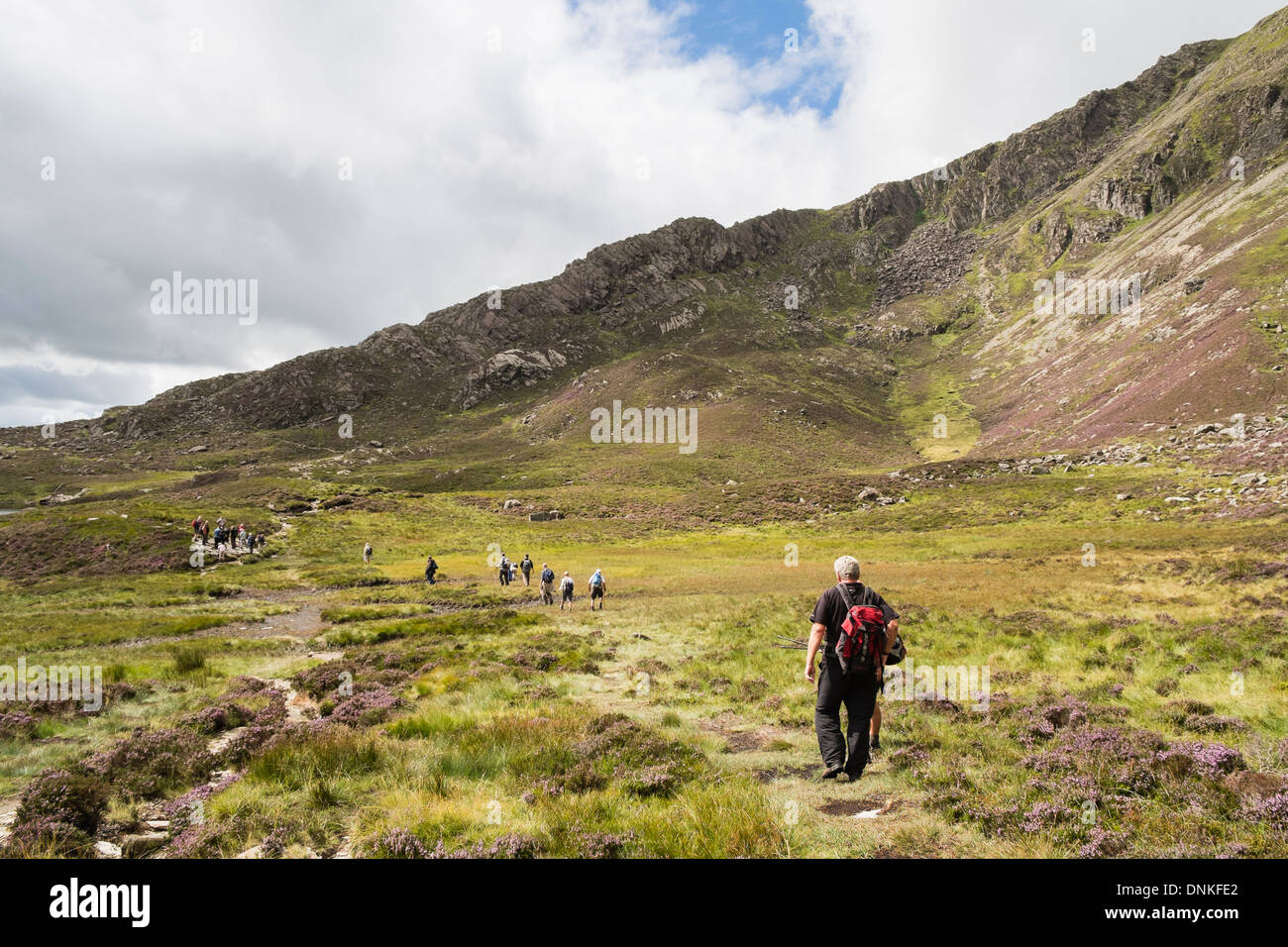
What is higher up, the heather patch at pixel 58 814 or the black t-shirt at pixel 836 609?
the black t-shirt at pixel 836 609

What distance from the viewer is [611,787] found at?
7754 millimetres

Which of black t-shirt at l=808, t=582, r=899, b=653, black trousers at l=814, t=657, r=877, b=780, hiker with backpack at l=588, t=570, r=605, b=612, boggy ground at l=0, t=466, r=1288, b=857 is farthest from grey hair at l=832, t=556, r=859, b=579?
hiker with backpack at l=588, t=570, r=605, b=612

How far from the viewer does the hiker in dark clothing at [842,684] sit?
843 centimetres

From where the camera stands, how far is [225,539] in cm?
5000

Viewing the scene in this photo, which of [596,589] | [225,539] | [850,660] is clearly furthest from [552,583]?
[225,539]

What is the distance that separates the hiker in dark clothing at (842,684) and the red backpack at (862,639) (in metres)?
0.08

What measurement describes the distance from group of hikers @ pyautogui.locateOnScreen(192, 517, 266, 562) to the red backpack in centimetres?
5530

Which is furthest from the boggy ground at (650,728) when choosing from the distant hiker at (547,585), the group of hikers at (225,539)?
the group of hikers at (225,539)

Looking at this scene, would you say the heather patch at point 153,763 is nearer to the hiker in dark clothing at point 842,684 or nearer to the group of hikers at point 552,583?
the hiker in dark clothing at point 842,684

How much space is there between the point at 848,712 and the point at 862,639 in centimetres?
126
